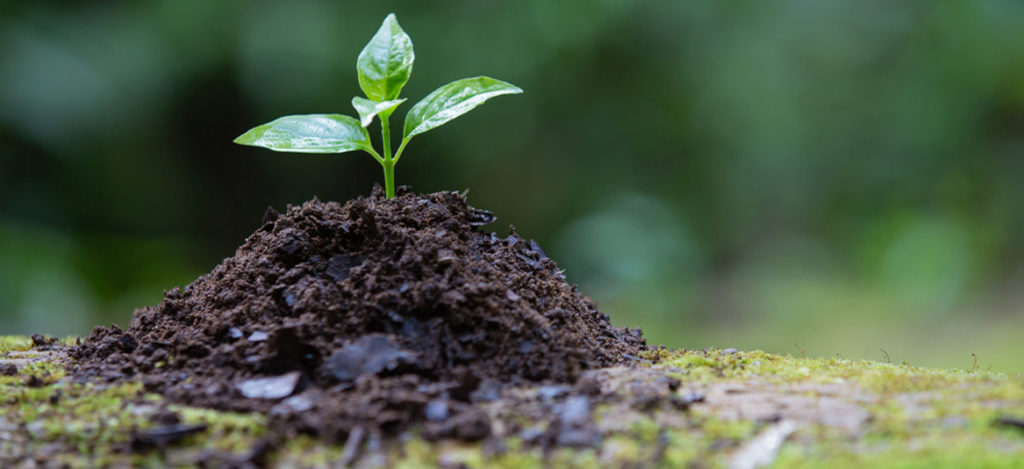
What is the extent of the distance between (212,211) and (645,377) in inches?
194

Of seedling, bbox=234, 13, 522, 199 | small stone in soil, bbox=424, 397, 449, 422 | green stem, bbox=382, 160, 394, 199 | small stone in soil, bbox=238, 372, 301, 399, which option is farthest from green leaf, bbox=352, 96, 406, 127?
small stone in soil, bbox=424, 397, 449, 422

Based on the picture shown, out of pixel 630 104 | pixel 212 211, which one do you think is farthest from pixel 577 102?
pixel 212 211

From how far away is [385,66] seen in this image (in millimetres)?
2971

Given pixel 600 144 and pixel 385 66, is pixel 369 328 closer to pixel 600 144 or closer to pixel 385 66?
pixel 385 66

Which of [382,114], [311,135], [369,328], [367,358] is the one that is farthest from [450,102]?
[367,358]

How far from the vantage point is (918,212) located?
6.07 meters

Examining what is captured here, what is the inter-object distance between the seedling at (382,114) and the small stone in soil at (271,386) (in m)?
0.96

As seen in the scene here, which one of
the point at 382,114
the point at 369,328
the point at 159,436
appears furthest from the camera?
the point at 382,114

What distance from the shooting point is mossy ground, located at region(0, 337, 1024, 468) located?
168 cm

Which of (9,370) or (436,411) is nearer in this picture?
(436,411)

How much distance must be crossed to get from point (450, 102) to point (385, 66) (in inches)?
12.5

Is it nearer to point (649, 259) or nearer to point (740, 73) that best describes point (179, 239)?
point (649, 259)

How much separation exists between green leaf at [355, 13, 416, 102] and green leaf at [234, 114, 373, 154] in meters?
0.17

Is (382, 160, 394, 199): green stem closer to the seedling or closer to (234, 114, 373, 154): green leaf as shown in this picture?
the seedling
